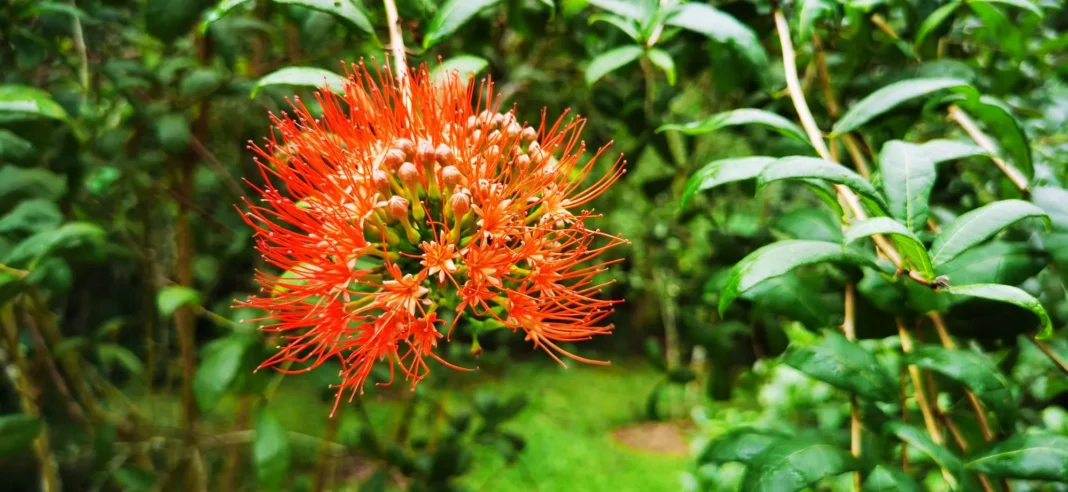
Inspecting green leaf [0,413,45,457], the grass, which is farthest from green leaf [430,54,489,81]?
the grass

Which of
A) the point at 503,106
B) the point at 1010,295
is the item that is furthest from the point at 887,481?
the point at 503,106

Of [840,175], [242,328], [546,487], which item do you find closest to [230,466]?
[242,328]

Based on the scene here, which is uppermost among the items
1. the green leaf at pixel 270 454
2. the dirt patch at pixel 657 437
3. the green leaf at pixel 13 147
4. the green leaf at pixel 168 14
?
the green leaf at pixel 168 14

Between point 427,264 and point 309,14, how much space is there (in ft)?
1.59

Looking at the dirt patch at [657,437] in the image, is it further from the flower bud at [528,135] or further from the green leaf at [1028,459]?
the flower bud at [528,135]

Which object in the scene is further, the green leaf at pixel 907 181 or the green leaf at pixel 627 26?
the green leaf at pixel 627 26

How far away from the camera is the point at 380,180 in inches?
22.0

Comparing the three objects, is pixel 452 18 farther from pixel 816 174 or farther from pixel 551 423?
pixel 551 423

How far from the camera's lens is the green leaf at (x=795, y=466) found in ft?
1.82

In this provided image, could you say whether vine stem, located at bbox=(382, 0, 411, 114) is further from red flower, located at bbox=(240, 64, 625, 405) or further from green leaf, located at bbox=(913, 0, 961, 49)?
green leaf, located at bbox=(913, 0, 961, 49)

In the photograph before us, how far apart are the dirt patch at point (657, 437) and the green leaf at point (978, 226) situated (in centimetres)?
287

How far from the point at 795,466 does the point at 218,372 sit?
2.23ft

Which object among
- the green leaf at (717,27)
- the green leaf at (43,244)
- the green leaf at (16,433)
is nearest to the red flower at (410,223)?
the green leaf at (717,27)

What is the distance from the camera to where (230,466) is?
4.59ft
